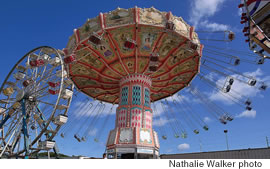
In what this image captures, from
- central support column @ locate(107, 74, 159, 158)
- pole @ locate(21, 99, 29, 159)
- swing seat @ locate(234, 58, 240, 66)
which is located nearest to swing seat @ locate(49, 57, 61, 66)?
pole @ locate(21, 99, 29, 159)

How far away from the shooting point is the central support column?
17.1 m

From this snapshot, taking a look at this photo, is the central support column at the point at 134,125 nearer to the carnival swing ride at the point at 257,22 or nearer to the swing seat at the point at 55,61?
the swing seat at the point at 55,61

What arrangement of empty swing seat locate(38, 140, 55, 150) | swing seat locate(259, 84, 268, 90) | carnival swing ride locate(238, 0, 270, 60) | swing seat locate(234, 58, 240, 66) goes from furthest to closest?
swing seat locate(259, 84, 268, 90), empty swing seat locate(38, 140, 55, 150), swing seat locate(234, 58, 240, 66), carnival swing ride locate(238, 0, 270, 60)

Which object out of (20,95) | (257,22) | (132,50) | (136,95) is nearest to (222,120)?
(136,95)

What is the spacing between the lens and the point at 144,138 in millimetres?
17516

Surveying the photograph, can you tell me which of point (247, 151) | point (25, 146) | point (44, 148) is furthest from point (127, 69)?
point (247, 151)

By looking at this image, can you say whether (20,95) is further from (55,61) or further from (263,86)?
(263,86)

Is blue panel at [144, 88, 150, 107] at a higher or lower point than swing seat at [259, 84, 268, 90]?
lower

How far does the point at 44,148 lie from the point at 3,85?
1106cm

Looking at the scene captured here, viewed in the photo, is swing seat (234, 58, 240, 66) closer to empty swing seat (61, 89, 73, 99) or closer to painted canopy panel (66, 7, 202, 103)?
painted canopy panel (66, 7, 202, 103)

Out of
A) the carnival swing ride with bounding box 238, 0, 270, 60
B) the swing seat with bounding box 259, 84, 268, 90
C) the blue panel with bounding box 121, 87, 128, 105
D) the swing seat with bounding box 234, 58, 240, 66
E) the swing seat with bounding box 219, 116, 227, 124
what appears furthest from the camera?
the swing seat with bounding box 219, 116, 227, 124

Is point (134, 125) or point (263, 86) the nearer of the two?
point (134, 125)

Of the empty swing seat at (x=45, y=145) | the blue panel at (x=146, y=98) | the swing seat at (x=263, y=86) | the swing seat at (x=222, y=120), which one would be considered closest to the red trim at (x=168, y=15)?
the blue panel at (x=146, y=98)

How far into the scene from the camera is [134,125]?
18.3 meters
